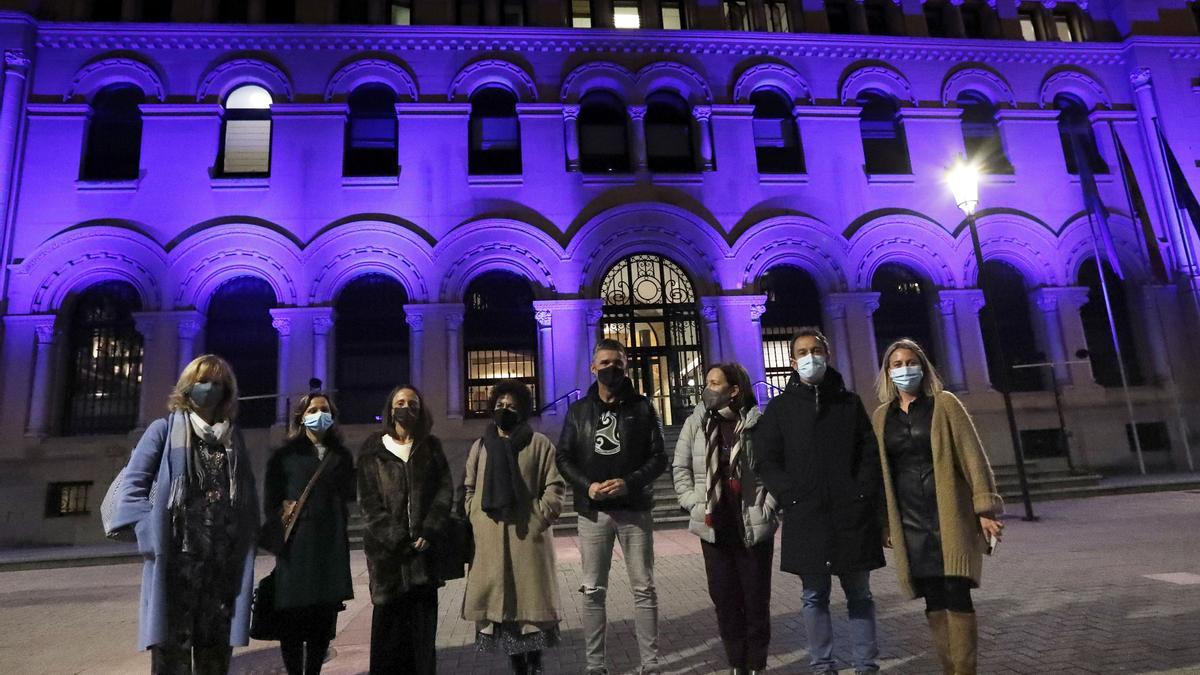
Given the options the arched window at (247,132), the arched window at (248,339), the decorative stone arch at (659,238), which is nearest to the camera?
the arched window at (248,339)

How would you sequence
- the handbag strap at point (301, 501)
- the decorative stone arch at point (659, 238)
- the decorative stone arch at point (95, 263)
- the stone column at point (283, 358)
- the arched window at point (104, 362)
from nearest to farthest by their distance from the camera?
the handbag strap at point (301, 501) → the decorative stone arch at point (95, 263) → the arched window at point (104, 362) → the stone column at point (283, 358) → the decorative stone arch at point (659, 238)

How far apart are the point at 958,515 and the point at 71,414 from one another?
1697 centimetres

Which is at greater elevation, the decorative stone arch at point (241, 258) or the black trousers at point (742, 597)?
the decorative stone arch at point (241, 258)

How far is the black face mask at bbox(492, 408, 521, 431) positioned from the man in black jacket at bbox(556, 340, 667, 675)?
37 cm

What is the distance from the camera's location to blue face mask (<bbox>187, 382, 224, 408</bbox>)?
12.0 ft

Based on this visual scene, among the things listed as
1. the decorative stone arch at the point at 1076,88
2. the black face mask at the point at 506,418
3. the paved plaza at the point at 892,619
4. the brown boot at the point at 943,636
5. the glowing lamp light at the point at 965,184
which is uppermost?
the decorative stone arch at the point at 1076,88

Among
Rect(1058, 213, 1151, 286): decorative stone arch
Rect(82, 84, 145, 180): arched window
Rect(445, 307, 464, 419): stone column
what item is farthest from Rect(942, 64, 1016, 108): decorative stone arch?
Rect(82, 84, 145, 180): arched window

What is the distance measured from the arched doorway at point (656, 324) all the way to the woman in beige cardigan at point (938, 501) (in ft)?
38.2

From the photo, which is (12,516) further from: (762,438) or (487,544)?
(762,438)

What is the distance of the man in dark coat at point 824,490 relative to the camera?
3.93 m

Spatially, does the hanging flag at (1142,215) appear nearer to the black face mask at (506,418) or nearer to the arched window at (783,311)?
the arched window at (783,311)

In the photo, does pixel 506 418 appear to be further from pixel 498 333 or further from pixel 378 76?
pixel 378 76

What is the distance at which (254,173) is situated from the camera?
15.1 metres

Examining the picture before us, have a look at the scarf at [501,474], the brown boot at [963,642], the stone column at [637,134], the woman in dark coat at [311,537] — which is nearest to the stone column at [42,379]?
the woman in dark coat at [311,537]
